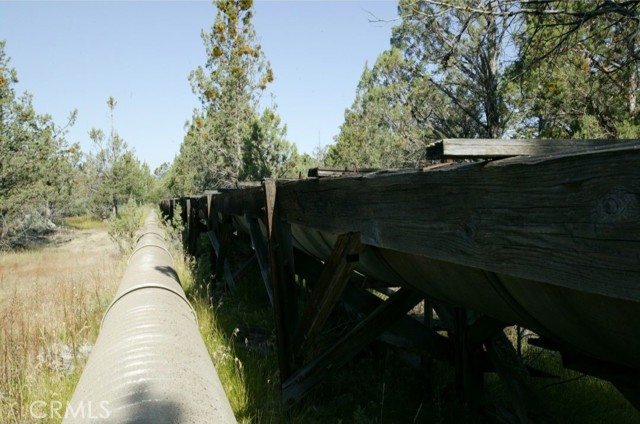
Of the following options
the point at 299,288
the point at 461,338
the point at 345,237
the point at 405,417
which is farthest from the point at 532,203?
the point at 299,288

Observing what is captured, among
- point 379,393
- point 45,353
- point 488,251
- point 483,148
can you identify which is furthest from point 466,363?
point 45,353

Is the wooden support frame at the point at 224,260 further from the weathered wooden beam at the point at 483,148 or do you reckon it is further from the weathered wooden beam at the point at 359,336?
the weathered wooden beam at the point at 483,148

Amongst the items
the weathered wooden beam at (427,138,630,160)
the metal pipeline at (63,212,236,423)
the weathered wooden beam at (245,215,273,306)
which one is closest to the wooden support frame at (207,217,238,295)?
the weathered wooden beam at (245,215,273,306)

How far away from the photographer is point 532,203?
1.18 metres

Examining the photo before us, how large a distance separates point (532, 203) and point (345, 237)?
1.24 meters

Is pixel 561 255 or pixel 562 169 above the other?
pixel 562 169

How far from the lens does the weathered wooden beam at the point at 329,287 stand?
2.36m

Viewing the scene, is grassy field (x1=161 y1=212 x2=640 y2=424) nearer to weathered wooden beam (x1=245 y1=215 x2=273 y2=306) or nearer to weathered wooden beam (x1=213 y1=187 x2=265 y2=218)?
weathered wooden beam (x1=245 y1=215 x2=273 y2=306)

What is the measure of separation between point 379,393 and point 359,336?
1067 mm

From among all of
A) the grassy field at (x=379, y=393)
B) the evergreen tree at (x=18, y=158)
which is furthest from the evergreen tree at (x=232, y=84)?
the grassy field at (x=379, y=393)

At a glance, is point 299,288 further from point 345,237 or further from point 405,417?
point 345,237

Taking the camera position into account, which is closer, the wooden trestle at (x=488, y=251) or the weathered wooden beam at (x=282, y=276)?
the wooden trestle at (x=488, y=251)

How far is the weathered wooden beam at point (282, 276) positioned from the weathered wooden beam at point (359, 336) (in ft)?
0.98

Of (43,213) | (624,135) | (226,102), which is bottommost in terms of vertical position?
(43,213)
